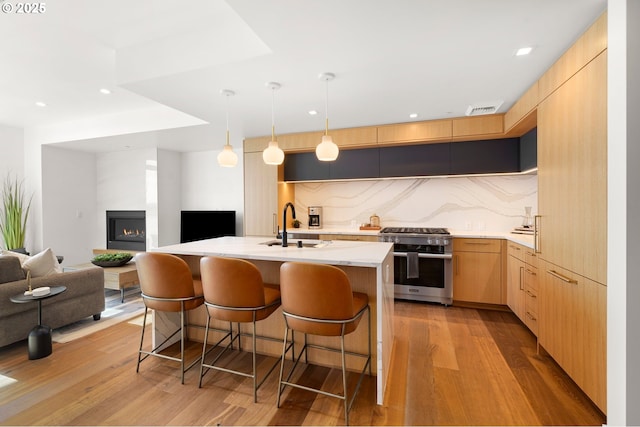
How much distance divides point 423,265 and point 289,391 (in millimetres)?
2370

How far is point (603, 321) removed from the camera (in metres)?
1.64

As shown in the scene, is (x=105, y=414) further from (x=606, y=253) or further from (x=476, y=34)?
(x=476, y=34)

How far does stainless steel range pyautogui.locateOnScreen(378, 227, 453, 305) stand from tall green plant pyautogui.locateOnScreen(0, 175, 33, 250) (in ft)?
19.8

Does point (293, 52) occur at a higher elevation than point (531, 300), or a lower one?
higher

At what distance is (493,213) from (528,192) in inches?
19.2

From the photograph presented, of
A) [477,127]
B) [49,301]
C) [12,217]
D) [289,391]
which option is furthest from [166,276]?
[12,217]

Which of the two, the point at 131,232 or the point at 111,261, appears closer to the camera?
the point at 111,261

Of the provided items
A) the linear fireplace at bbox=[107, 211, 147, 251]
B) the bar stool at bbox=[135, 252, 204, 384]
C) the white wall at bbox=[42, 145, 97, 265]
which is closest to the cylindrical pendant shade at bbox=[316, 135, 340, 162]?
the bar stool at bbox=[135, 252, 204, 384]

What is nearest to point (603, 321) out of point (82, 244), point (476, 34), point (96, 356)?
point (476, 34)

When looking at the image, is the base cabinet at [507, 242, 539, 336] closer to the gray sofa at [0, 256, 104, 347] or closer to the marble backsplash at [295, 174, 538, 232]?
the marble backsplash at [295, 174, 538, 232]

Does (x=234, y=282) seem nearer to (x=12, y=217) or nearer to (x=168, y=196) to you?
(x=168, y=196)

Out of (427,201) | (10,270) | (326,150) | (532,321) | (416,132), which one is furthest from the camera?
(427,201)

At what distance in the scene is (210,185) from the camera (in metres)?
5.70

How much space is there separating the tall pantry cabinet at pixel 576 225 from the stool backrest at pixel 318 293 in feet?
4.84
